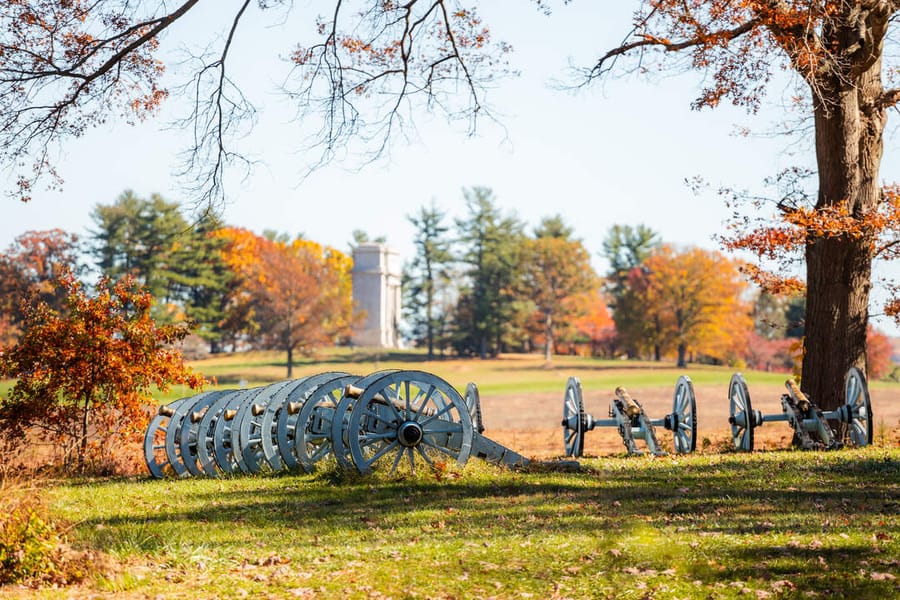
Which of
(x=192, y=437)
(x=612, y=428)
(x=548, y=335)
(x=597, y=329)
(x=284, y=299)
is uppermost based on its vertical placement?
(x=284, y=299)

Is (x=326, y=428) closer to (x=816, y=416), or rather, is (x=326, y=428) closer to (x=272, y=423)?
(x=272, y=423)

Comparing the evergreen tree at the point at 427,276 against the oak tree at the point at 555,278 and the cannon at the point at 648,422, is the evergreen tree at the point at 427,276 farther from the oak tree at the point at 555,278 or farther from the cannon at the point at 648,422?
the cannon at the point at 648,422

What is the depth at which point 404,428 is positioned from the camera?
10.1 metres

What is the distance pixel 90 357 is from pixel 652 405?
2492 cm

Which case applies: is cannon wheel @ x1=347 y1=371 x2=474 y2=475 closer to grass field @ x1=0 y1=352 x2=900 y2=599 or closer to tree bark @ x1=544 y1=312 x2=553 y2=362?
grass field @ x1=0 y1=352 x2=900 y2=599

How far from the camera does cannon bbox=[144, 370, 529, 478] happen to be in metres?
10.1

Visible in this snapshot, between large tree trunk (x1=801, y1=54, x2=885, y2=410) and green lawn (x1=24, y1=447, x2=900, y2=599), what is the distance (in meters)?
3.65

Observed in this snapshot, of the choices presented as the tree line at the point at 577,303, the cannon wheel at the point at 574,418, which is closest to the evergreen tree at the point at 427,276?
the tree line at the point at 577,303

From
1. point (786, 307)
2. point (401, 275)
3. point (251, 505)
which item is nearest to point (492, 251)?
→ point (401, 275)

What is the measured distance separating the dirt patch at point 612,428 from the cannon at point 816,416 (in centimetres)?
115

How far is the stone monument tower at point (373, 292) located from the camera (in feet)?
235

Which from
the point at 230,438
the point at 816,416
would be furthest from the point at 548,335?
the point at 230,438

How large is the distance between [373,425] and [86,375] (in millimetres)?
6038

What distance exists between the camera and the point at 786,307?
7169 cm
